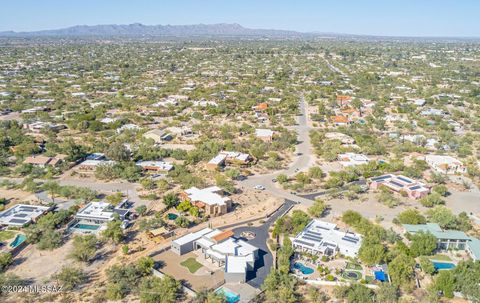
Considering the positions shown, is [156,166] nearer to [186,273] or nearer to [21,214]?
[21,214]

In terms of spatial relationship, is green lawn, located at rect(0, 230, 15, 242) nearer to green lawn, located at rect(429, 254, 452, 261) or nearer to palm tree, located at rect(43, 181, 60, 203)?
palm tree, located at rect(43, 181, 60, 203)

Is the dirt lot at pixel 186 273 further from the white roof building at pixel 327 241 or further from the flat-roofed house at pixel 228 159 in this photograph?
the flat-roofed house at pixel 228 159

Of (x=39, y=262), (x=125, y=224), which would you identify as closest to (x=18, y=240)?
(x=39, y=262)

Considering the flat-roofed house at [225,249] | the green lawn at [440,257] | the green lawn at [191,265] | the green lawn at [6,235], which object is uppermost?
the flat-roofed house at [225,249]

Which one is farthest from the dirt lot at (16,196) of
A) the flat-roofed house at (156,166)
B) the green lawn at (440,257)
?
the green lawn at (440,257)

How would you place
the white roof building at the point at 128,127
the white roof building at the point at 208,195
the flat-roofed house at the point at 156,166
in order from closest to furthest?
1. the white roof building at the point at 208,195
2. the flat-roofed house at the point at 156,166
3. the white roof building at the point at 128,127

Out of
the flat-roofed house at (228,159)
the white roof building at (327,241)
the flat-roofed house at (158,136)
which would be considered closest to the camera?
the white roof building at (327,241)
